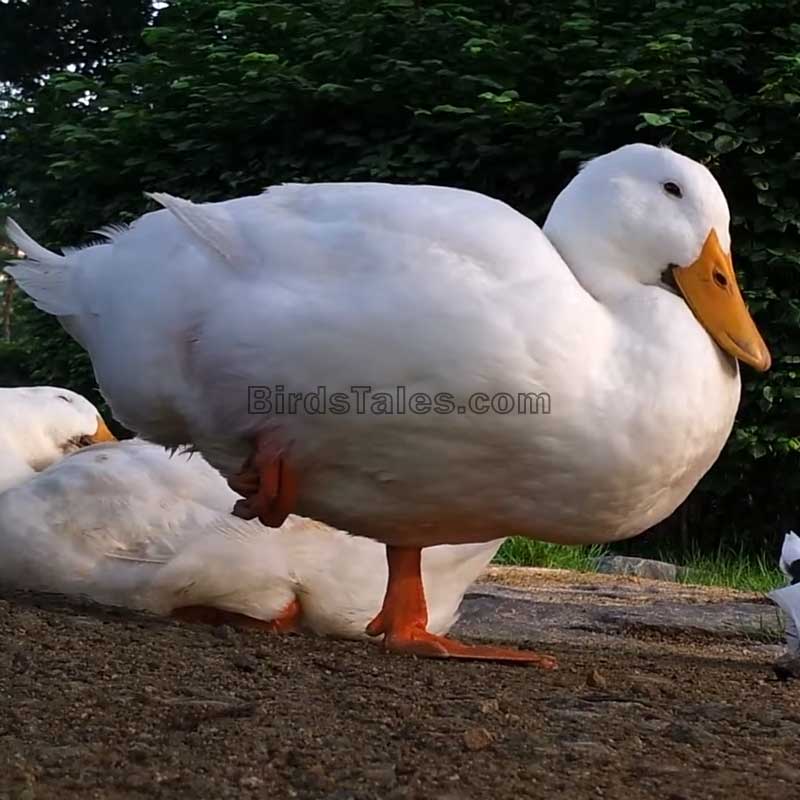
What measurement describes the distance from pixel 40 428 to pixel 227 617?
1283 mm

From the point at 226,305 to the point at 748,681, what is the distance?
1256mm

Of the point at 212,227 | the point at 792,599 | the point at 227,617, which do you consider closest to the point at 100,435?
the point at 227,617

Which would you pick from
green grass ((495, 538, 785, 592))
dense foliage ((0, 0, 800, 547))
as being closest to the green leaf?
dense foliage ((0, 0, 800, 547))

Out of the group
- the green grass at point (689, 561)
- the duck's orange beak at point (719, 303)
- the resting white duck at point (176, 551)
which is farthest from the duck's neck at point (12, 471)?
the green grass at point (689, 561)

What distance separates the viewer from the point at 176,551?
3070 mm

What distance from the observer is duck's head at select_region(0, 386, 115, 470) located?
4.04m

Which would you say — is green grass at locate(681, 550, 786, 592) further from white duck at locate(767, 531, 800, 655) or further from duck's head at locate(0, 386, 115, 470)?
duck's head at locate(0, 386, 115, 470)

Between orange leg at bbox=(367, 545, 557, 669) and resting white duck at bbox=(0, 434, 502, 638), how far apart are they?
197 millimetres

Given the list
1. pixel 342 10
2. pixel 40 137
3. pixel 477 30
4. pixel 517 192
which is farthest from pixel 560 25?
pixel 40 137

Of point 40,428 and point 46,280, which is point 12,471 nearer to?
point 40,428

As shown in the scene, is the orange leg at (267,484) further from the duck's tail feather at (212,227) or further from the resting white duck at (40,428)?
the resting white duck at (40,428)

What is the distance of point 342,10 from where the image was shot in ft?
23.4

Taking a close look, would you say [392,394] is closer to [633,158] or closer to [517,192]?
[633,158]

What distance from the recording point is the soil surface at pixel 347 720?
1.62 meters
